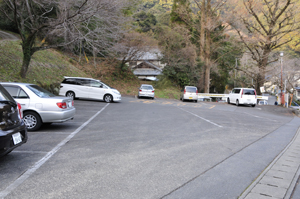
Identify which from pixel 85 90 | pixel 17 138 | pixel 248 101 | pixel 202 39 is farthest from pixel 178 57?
pixel 17 138

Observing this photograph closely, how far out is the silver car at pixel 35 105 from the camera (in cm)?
801

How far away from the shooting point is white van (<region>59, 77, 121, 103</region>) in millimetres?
19234

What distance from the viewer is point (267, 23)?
30.3 m

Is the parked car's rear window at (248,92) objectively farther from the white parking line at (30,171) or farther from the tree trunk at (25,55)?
the white parking line at (30,171)

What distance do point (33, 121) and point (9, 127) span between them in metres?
3.71

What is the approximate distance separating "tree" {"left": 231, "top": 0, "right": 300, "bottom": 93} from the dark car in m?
29.4

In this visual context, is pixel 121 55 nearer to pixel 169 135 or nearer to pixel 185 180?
pixel 169 135

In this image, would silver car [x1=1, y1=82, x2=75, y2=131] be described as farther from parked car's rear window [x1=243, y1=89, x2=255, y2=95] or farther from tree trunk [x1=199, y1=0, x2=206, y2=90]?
tree trunk [x1=199, y1=0, x2=206, y2=90]

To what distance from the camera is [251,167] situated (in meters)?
5.31

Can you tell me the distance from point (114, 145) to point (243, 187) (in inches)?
140

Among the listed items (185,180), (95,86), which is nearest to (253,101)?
(95,86)

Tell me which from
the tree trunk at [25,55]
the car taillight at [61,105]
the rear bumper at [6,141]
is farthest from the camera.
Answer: the tree trunk at [25,55]

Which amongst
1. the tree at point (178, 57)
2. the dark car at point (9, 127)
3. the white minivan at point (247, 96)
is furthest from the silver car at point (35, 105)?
the tree at point (178, 57)

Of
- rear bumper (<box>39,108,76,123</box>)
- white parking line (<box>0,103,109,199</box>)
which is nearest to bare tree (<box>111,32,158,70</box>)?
rear bumper (<box>39,108,76,123</box>)
